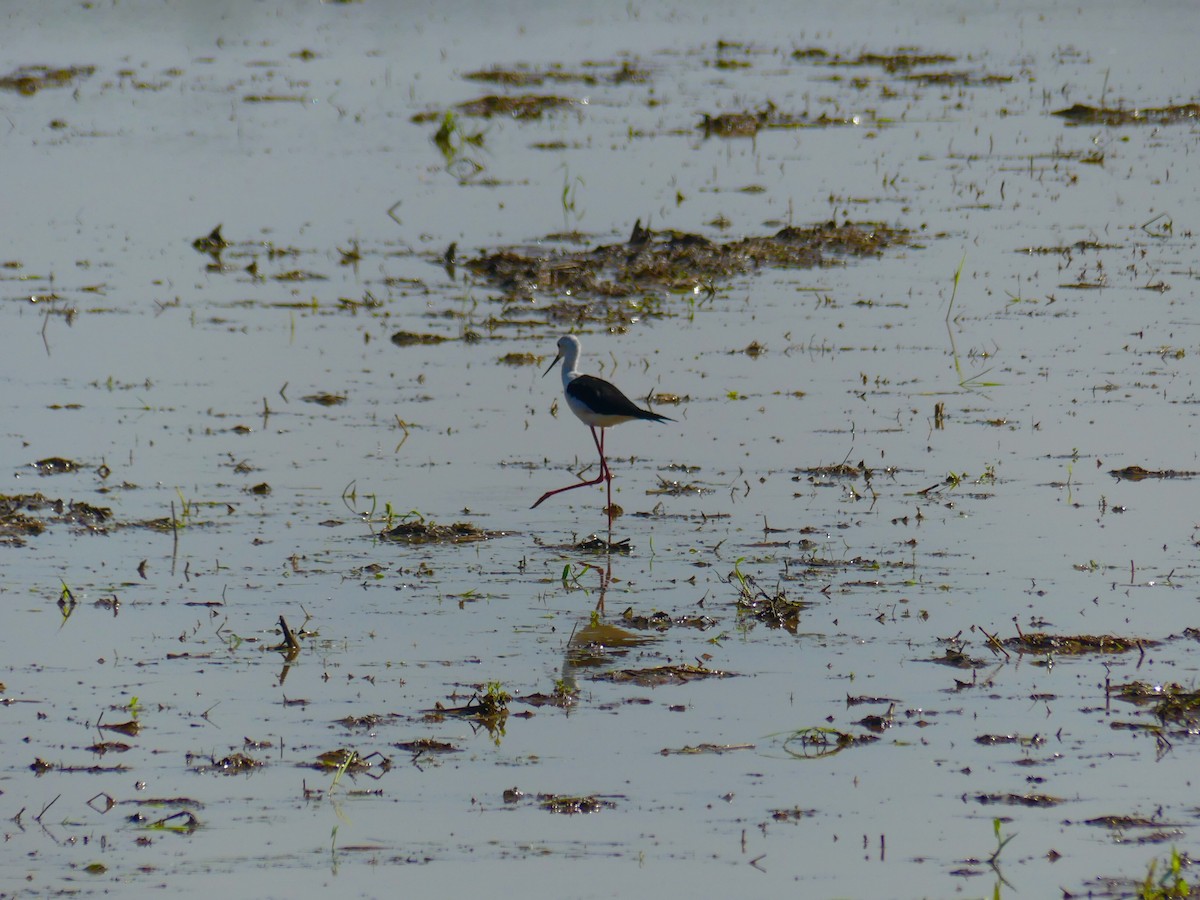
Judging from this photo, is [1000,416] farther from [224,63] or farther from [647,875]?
[224,63]

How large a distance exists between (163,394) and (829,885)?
281 inches

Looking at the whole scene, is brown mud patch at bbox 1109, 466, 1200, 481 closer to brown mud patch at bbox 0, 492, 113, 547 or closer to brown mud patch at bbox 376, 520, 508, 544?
brown mud patch at bbox 376, 520, 508, 544

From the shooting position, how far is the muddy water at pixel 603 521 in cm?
562

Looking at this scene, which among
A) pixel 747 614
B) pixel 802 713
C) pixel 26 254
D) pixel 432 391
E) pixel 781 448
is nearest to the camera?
pixel 802 713

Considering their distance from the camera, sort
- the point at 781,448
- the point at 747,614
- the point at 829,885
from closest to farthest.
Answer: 1. the point at 829,885
2. the point at 747,614
3. the point at 781,448

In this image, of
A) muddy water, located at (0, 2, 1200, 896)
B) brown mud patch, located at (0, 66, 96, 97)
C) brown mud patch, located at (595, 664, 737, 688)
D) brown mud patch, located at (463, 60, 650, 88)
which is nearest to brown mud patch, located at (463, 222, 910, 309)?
muddy water, located at (0, 2, 1200, 896)

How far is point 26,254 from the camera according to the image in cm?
1547

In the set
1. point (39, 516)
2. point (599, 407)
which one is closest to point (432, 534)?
point (599, 407)

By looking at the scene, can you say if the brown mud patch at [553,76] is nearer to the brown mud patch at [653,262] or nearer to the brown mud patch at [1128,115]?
the brown mud patch at [1128,115]

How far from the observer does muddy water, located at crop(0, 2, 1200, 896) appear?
5.62 m

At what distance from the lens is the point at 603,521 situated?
8.99 metres

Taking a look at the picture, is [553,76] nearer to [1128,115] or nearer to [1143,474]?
[1128,115]

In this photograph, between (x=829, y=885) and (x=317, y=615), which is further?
(x=317, y=615)

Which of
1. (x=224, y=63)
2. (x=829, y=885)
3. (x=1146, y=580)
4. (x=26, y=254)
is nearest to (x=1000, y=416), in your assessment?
(x=1146, y=580)
